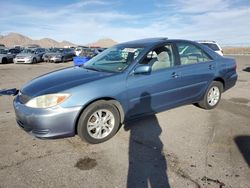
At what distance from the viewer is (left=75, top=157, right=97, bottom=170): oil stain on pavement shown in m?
3.24

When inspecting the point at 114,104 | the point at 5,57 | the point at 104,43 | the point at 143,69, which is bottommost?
the point at 114,104

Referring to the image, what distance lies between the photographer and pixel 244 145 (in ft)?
12.5

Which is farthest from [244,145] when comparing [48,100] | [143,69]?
[48,100]

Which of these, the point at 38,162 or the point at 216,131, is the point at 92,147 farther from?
the point at 216,131

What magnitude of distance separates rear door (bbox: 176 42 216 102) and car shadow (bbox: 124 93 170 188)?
0.95 metres

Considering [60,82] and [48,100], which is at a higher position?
[60,82]

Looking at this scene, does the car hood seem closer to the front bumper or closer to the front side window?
the front bumper

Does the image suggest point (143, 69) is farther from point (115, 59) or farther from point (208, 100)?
point (208, 100)

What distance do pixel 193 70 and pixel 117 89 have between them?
1917 mm

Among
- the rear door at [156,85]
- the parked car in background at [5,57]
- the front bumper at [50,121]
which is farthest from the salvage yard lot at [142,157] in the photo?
the parked car in background at [5,57]

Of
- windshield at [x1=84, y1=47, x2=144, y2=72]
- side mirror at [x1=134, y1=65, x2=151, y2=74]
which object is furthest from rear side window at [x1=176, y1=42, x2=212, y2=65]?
side mirror at [x1=134, y1=65, x2=151, y2=74]

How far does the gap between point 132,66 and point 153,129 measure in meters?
1.24

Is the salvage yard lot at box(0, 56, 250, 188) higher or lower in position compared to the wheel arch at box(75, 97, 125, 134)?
lower

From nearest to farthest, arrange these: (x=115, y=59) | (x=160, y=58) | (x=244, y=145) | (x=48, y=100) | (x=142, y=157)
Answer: (x=142, y=157) < (x=48, y=100) < (x=244, y=145) < (x=160, y=58) < (x=115, y=59)
